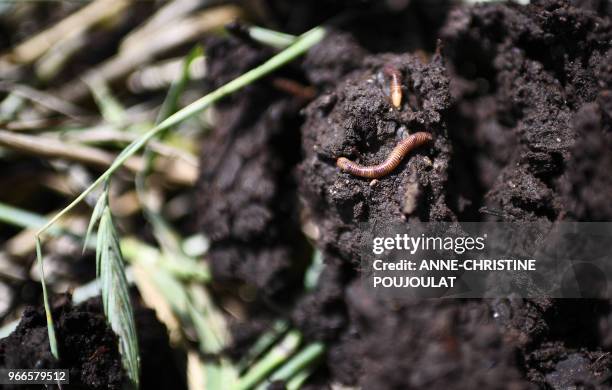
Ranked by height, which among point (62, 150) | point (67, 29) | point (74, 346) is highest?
point (67, 29)

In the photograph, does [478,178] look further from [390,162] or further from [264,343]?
[264,343]

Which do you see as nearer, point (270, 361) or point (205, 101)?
point (205, 101)

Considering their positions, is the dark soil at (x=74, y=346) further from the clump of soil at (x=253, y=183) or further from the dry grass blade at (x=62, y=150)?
the dry grass blade at (x=62, y=150)

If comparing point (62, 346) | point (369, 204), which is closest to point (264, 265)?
point (369, 204)

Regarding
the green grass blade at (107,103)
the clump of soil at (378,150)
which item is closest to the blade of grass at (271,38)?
the clump of soil at (378,150)

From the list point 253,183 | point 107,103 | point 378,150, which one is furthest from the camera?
point 107,103

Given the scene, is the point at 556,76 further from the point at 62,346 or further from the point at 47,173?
the point at 47,173

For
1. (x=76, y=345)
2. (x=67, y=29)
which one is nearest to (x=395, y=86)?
(x=76, y=345)
